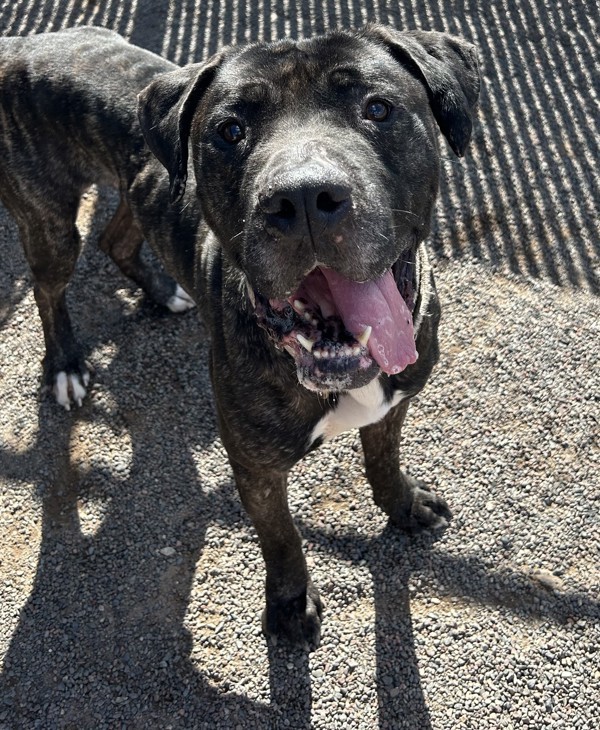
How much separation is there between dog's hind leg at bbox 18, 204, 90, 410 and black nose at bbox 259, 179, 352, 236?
2255mm

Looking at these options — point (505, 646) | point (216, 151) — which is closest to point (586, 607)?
point (505, 646)

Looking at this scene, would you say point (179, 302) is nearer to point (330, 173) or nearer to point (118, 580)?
point (118, 580)

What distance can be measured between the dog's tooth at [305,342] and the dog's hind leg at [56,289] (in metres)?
2.14

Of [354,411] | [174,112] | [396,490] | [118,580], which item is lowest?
[118,580]

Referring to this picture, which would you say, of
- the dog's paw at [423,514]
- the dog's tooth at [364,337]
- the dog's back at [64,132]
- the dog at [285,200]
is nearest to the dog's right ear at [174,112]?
the dog at [285,200]

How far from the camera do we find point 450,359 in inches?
185

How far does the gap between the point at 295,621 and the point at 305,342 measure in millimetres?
1551

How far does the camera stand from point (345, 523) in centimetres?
408

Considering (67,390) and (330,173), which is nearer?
(330,173)

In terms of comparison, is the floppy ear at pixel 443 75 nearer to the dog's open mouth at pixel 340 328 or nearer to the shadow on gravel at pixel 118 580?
the dog's open mouth at pixel 340 328

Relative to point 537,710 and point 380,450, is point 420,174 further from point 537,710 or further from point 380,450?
point 537,710

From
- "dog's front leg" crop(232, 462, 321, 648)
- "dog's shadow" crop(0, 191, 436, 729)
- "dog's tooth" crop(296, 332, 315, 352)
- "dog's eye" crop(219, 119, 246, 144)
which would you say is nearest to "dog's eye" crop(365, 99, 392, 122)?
"dog's eye" crop(219, 119, 246, 144)

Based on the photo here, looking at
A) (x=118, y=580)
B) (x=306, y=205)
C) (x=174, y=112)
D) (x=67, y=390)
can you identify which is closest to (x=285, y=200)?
(x=306, y=205)

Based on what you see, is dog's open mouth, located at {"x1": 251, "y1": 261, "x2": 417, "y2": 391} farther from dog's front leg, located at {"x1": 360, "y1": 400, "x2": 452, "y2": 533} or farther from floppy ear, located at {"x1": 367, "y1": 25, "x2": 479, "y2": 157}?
dog's front leg, located at {"x1": 360, "y1": 400, "x2": 452, "y2": 533}
